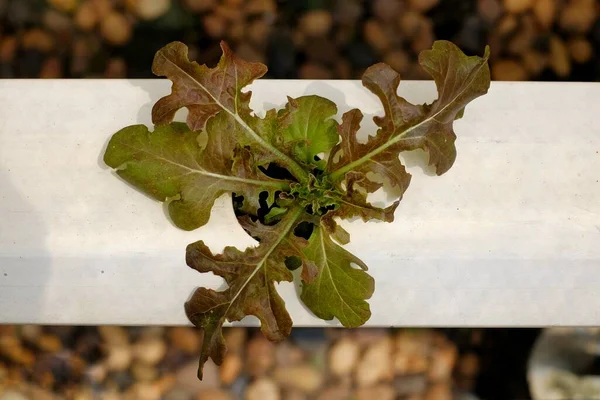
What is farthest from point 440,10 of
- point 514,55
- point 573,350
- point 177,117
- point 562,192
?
point 573,350

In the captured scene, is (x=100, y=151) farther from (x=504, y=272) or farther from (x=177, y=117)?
(x=504, y=272)

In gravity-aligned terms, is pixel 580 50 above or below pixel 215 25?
above

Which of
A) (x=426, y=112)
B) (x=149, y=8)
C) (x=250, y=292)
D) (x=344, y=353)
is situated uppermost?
(x=149, y=8)

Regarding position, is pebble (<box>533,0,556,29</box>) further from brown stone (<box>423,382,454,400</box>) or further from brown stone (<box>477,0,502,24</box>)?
brown stone (<box>423,382,454,400</box>)

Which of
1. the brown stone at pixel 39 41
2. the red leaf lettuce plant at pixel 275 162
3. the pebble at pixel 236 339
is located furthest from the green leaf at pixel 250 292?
the brown stone at pixel 39 41

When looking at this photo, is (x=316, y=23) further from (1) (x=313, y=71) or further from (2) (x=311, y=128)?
(2) (x=311, y=128)

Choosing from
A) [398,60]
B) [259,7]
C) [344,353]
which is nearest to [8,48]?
[259,7]

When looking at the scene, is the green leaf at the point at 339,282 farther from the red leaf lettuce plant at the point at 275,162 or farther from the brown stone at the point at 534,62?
the brown stone at the point at 534,62
